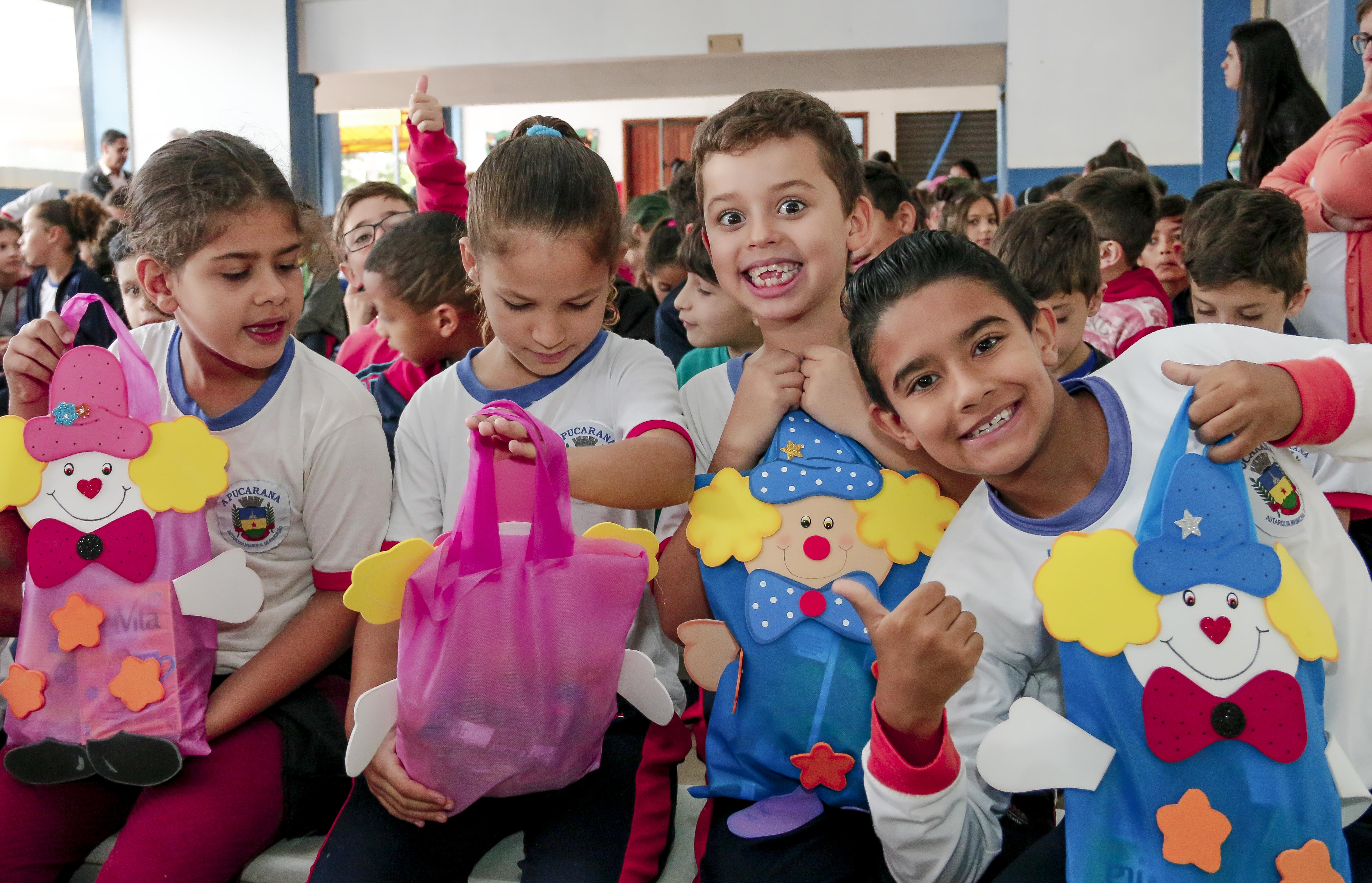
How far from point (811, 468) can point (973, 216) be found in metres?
3.02

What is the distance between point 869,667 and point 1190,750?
0.34 metres

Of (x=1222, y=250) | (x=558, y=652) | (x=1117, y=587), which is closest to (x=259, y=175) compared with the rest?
(x=558, y=652)

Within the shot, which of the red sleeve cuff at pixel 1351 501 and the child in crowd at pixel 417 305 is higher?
the child in crowd at pixel 417 305

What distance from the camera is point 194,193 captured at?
Result: 132 cm

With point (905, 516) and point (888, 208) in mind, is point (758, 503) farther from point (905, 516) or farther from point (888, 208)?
point (888, 208)

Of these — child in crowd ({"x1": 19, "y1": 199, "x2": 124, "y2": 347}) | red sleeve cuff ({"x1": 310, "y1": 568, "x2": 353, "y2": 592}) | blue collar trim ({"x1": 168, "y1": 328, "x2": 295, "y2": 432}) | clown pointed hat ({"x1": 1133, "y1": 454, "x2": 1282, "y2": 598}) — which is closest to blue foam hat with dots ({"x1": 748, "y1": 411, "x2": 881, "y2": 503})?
clown pointed hat ({"x1": 1133, "y1": 454, "x2": 1282, "y2": 598})

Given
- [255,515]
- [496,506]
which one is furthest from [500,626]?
[255,515]

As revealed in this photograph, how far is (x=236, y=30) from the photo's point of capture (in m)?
8.39

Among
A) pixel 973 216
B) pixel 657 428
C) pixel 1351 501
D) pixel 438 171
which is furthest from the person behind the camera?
pixel 973 216

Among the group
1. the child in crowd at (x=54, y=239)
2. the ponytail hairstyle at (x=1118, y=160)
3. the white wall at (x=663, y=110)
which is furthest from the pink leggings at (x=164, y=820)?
the white wall at (x=663, y=110)

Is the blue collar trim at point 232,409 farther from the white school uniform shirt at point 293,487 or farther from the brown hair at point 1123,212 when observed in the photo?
the brown hair at point 1123,212

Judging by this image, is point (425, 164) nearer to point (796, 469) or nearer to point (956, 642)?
point (796, 469)

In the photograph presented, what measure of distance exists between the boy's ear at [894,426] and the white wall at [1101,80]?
6.40 m

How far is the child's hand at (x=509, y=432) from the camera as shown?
1.05m
